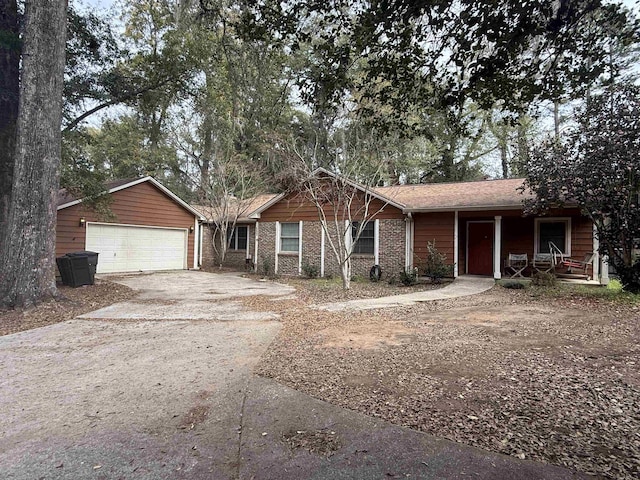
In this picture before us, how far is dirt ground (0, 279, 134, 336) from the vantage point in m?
6.20

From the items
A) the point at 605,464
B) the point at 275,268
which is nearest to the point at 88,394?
the point at 605,464

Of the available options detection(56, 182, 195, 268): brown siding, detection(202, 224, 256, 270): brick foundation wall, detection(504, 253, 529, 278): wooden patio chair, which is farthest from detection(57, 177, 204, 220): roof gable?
detection(504, 253, 529, 278): wooden patio chair

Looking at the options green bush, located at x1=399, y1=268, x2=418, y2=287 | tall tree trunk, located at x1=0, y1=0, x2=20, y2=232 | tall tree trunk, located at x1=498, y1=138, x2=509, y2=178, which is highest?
tall tree trunk, located at x1=498, y1=138, x2=509, y2=178

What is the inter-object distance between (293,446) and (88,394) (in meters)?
2.15

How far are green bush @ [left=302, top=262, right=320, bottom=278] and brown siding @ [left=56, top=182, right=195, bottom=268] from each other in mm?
6362

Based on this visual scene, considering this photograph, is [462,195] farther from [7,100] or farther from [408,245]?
[7,100]

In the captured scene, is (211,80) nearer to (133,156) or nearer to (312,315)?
(312,315)

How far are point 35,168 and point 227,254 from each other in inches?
452

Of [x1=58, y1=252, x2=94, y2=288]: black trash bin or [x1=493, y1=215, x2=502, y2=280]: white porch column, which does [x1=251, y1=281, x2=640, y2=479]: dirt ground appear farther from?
[x1=58, y1=252, x2=94, y2=288]: black trash bin

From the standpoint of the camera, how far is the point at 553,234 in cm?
1167

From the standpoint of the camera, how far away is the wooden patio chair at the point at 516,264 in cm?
1148

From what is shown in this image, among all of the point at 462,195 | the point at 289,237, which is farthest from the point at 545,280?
the point at 289,237

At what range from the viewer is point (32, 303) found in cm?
693

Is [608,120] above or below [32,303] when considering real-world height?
above
